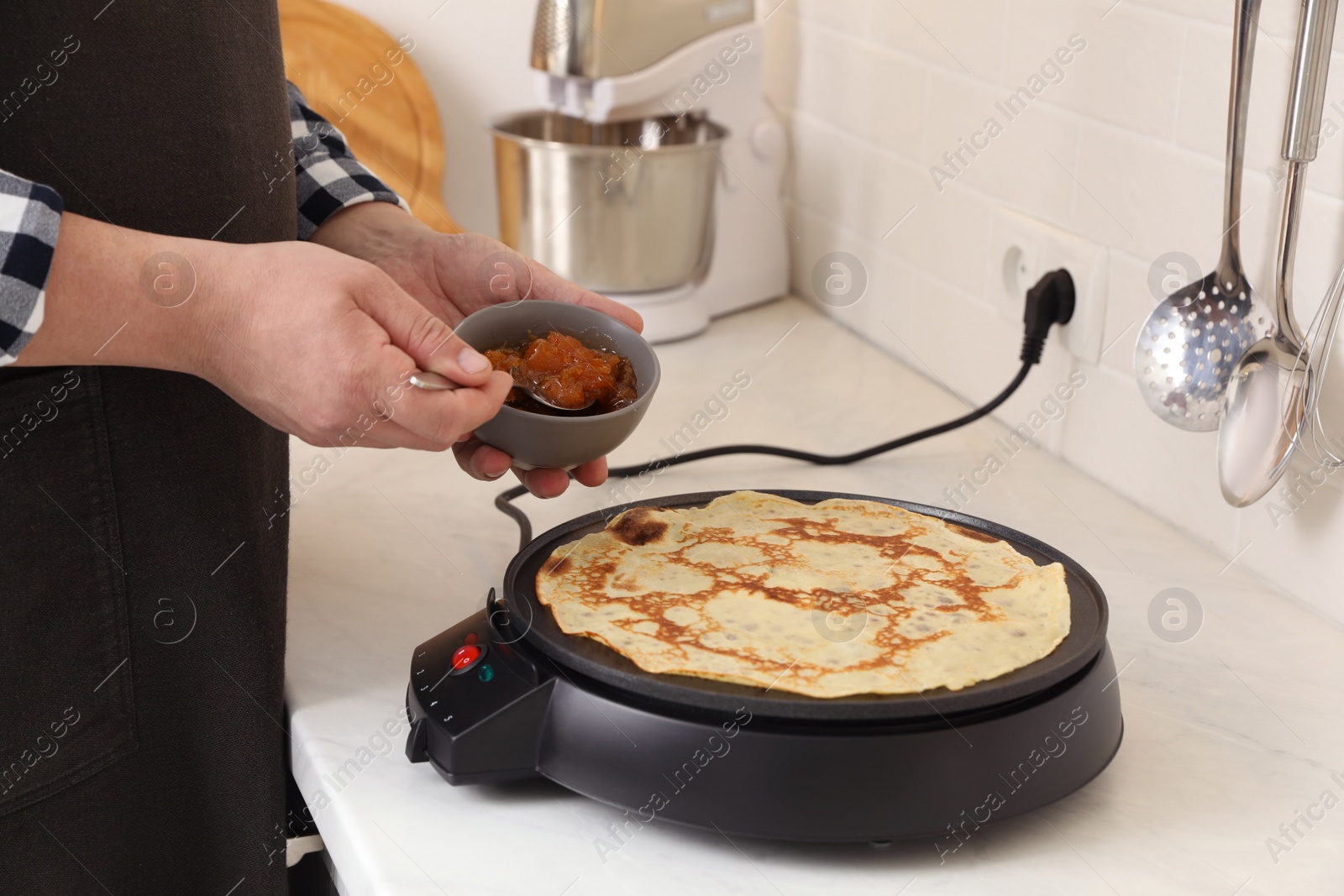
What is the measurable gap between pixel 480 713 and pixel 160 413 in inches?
11.4

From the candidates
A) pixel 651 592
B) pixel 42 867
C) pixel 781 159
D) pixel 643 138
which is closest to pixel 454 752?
pixel 651 592

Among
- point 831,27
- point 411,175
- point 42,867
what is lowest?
point 42,867

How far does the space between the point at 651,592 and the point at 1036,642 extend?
9.1 inches

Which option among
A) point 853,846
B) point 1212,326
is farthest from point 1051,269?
point 853,846

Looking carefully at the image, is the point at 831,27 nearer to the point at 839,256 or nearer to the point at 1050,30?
the point at 839,256

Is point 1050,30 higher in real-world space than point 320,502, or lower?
higher

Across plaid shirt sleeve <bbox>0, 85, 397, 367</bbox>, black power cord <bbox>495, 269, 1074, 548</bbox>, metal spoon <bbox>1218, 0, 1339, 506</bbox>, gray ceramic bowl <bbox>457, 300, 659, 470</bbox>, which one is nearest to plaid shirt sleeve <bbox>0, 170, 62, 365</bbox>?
plaid shirt sleeve <bbox>0, 85, 397, 367</bbox>

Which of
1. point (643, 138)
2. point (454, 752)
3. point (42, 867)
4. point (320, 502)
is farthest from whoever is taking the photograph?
point (643, 138)

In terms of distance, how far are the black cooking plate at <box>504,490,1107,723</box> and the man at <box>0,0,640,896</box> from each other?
122 mm

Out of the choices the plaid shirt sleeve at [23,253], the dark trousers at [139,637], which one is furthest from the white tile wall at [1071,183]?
the plaid shirt sleeve at [23,253]

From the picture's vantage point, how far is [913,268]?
4.84 ft

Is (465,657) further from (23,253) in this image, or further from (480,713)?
(23,253)

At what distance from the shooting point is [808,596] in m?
0.77

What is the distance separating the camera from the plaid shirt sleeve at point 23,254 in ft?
2.00
